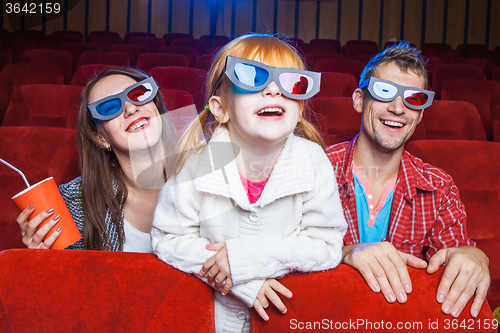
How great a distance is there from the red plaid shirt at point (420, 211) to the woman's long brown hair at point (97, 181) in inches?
18.4

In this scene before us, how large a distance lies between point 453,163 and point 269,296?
62 cm

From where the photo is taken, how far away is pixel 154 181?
0.85m

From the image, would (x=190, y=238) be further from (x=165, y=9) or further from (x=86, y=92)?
(x=165, y=9)

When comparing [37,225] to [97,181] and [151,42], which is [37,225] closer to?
[97,181]

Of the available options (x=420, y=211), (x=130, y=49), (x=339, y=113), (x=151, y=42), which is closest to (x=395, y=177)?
(x=420, y=211)

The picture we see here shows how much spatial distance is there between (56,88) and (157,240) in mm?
897

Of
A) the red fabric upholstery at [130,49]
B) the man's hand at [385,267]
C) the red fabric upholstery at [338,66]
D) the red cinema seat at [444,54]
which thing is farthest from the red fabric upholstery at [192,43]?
the man's hand at [385,267]

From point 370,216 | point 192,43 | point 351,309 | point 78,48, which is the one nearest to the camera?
point 351,309

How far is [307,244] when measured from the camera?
572 mm

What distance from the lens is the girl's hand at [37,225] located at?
0.66m

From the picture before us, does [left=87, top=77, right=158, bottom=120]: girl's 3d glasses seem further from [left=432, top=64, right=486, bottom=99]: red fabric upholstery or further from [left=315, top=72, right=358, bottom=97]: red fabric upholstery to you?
[left=432, top=64, right=486, bottom=99]: red fabric upholstery

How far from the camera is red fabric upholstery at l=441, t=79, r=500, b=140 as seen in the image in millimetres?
1765

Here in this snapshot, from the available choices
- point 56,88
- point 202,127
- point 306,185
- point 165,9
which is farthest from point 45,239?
point 165,9

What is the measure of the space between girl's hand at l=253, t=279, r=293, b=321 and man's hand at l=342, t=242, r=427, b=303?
0.11 m
